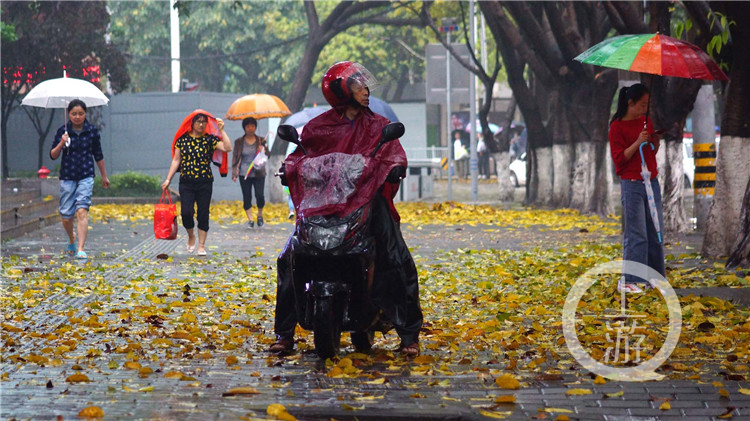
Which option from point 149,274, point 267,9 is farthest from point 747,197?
point 267,9

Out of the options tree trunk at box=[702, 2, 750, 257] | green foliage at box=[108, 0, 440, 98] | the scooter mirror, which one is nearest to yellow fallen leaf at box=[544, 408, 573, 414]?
the scooter mirror

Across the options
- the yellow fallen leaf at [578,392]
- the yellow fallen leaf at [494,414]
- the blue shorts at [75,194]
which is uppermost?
the blue shorts at [75,194]

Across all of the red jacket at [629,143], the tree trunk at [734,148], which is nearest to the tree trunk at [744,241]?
the tree trunk at [734,148]

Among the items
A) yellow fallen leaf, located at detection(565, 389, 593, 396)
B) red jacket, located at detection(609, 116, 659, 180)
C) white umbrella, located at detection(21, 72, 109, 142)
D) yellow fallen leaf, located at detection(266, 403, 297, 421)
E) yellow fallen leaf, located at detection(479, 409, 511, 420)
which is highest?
white umbrella, located at detection(21, 72, 109, 142)

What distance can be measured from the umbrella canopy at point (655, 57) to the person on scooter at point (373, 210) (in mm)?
2914

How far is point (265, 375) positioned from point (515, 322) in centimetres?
265

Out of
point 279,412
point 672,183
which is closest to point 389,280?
point 279,412

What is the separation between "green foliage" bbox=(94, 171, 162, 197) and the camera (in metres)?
30.4

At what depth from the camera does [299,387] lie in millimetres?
6344

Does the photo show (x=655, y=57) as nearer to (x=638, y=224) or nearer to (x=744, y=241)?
(x=638, y=224)

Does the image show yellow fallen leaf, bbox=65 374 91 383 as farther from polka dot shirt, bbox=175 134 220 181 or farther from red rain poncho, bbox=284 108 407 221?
polka dot shirt, bbox=175 134 220 181

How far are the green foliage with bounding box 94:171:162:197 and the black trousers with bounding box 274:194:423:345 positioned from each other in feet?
77.8

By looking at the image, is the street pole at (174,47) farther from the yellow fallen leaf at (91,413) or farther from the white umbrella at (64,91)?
the yellow fallen leaf at (91,413)

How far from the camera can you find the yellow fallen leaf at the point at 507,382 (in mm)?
6311
